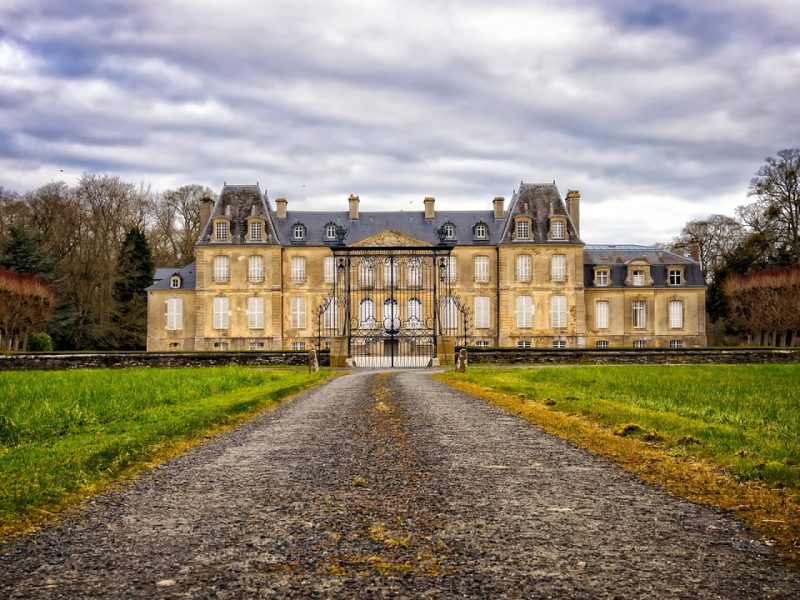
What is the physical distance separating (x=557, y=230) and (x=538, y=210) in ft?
5.23

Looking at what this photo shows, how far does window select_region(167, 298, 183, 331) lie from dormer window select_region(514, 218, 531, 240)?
63.4 ft

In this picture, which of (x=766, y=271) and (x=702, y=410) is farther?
(x=766, y=271)

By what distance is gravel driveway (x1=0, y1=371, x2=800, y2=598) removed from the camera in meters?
3.30

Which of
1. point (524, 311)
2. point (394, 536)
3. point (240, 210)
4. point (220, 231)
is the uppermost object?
point (240, 210)

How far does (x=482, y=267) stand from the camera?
144 feet

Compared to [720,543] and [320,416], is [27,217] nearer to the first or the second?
[320,416]

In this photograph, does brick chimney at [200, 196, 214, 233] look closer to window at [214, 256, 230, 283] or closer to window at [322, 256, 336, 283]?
window at [214, 256, 230, 283]

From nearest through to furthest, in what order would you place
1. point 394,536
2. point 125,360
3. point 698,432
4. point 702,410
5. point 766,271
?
point 394,536
point 698,432
point 702,410
point 125,360
point 766,271

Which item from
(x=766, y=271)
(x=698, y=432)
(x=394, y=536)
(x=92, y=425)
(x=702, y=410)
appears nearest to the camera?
(x=394, y=536)

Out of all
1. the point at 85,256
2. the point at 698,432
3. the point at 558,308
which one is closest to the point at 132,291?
the point at 85,256

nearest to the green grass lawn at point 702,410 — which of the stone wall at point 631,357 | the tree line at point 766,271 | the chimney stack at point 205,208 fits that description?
the stone wall at point 631,357

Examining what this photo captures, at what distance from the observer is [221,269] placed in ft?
143

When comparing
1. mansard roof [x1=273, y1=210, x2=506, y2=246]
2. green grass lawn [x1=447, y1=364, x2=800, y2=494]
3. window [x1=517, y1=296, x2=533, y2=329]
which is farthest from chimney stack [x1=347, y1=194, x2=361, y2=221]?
green grass lawn [x1=447, y1=364, x2=800, y2=494]

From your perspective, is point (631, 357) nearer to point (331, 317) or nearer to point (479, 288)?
point (479, 288)
